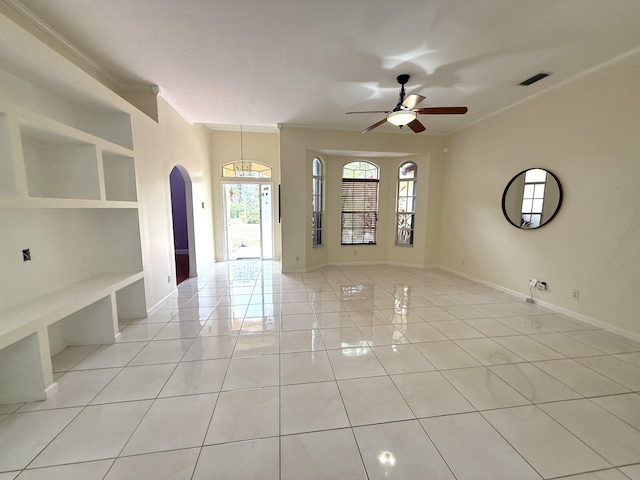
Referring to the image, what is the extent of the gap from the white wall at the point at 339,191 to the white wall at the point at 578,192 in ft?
3.92

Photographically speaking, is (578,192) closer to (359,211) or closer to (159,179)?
(359,211)

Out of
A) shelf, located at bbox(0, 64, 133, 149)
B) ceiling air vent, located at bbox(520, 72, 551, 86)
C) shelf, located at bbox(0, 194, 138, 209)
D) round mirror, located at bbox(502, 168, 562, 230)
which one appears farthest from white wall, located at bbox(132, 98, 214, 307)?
round mirror, located at bbox(502, 168, 562, 230)

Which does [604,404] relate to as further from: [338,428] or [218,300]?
[218,300]

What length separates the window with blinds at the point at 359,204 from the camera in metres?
6.06

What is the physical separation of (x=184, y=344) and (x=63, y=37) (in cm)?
328

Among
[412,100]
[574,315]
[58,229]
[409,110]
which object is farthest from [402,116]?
[58,229]

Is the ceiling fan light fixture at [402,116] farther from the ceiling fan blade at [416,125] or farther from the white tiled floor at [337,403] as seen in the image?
the white tiled floor at [337,403]

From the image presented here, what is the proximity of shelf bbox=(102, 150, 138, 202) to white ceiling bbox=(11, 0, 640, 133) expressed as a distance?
3.69 feet

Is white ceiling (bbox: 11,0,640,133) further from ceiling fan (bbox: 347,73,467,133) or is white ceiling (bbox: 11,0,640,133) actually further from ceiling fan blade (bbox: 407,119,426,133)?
ceiling fan blade (bbox: 407,119,426,133)

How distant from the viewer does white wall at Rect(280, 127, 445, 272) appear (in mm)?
5234

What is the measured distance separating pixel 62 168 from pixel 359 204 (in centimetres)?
509

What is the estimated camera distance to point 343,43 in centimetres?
256

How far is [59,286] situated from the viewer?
2447 mm

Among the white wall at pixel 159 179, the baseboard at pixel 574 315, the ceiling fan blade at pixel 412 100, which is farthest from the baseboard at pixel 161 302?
the baseboard at pixel 574 315
